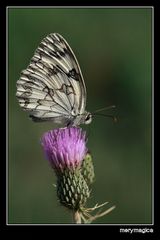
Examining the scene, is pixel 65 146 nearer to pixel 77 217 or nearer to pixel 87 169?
pixel 87 169

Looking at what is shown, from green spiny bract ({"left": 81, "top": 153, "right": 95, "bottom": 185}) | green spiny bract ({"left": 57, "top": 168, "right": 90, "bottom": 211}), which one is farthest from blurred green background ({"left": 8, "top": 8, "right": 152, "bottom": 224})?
green spiny bract ({"left": 81, "top": 153, "right": 95, "bottom": 185})

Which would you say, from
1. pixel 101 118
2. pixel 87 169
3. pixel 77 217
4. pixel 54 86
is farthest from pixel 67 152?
pixel 101 118

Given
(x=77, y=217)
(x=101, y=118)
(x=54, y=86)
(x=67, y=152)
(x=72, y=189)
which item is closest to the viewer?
(x=77, y=217)

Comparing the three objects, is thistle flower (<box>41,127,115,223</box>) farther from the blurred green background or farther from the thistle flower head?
the blurred green background

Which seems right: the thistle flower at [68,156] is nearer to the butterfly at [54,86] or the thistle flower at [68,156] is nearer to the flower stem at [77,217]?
the butterfly at [54,86]

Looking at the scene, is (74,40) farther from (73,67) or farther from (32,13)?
(73,67)

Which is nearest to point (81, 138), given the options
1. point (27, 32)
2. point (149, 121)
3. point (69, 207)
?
point (69, 207)
